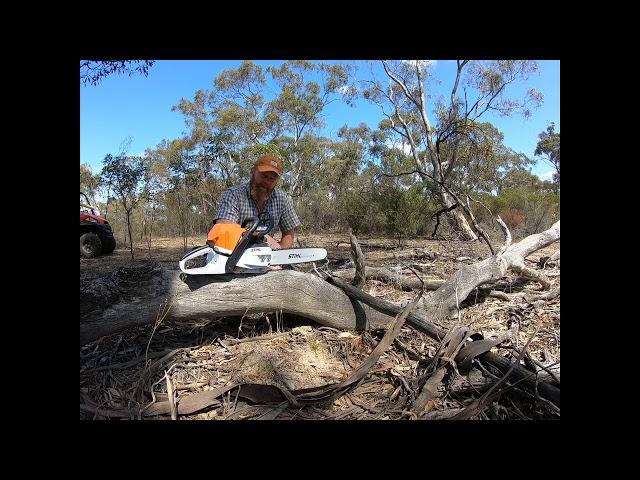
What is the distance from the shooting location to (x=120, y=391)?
2.38m

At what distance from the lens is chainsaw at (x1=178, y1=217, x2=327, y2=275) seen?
8.71 ft

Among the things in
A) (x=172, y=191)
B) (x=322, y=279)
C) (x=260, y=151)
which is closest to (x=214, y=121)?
(x=260, y=151)

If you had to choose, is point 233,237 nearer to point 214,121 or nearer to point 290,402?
point 290,402

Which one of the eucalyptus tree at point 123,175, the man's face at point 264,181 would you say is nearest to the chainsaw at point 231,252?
the man's face at point 264,181

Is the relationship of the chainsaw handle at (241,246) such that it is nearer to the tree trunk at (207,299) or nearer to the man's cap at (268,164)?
the tree trunk at (207,299)

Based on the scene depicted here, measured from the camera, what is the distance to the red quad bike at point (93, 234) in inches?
355

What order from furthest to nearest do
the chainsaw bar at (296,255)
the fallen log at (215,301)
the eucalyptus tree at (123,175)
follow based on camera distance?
1. the eucalyptus tree at (123,175)
2. the chainsaw bar at (296,255)
3. the fallen log at (215,301)

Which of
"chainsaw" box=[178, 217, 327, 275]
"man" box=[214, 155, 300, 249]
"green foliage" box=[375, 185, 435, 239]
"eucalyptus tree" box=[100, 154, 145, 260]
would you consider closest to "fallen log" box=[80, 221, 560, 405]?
"chainsaw" box=[178, 217, 327, 275]

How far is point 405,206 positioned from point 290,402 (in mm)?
→ 10375

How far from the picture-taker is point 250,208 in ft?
11.5

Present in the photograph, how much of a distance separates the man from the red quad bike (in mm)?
6994

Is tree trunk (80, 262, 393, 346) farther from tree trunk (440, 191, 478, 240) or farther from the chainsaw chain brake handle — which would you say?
tree trunk (440, 191, 478, 240)

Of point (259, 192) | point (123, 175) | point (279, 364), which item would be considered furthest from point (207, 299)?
point (123, 175)

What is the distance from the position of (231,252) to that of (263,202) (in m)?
1.06
